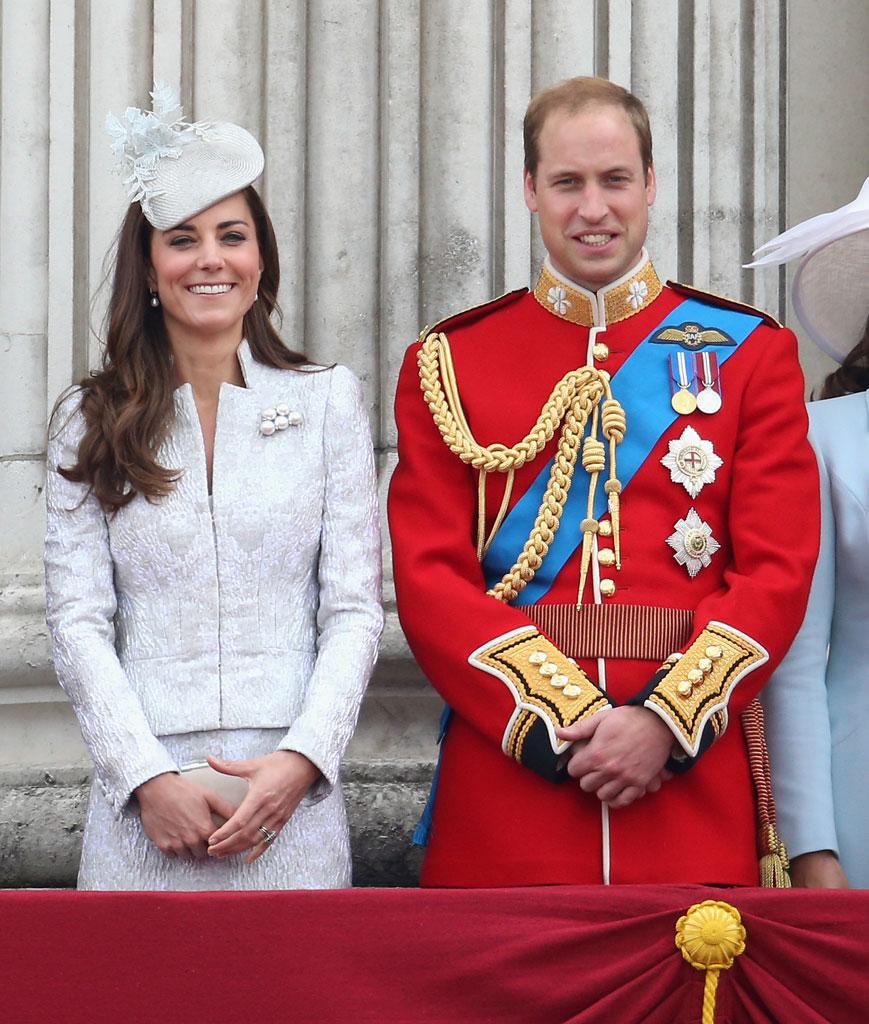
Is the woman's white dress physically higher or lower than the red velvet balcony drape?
higher

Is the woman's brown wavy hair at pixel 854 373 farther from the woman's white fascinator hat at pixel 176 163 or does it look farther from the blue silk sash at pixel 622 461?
the woman's white fascinator hat at pixel 176 163

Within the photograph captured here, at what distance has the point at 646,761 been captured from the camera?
8.48 ft

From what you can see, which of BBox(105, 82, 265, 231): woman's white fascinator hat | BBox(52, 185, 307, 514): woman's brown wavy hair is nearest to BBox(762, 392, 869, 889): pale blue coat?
BBox(52, 185, 307, 514): woman's brown wavy hair

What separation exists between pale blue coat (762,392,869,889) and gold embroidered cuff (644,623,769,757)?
20 centimetres

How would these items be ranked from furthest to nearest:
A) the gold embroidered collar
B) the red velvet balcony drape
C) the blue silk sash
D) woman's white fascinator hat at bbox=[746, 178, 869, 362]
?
woman's white fascinator hat at bbox=[746, 178, 869, 362] → the gold embroidered collar → the blue silk sash → the red velvet balcony drape

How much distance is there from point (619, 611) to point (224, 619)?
58 cm

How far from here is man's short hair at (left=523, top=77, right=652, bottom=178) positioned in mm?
2898

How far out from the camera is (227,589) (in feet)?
8.96

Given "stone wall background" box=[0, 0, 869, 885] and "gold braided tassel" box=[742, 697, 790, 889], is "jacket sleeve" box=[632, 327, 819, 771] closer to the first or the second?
"gold braided tassel" box=[742, 697, 790, 889]

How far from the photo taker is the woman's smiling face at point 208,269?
2.88 metres

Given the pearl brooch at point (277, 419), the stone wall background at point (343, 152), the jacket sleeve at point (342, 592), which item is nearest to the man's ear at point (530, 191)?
the jacket sleeve at point (342, 592)

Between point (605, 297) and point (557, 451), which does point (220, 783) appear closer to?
point (557, 451)

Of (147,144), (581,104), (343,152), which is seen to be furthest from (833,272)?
(343,152)

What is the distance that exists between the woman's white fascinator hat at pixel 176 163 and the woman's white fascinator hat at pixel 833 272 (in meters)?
0.91
